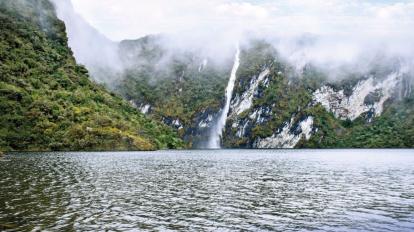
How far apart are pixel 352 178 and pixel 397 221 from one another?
133 feet

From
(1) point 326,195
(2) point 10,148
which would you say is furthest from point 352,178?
(2) point 10,148

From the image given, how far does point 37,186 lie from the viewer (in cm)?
6188

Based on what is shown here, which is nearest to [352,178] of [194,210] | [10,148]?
[194,210]

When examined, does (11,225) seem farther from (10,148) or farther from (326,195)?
(10,148)

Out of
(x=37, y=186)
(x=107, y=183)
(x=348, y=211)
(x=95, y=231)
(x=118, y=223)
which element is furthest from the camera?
(x=107, y=183)

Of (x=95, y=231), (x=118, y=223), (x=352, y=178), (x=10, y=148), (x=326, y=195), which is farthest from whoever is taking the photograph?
(x=10, y=148)

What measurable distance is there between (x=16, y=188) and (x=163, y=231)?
1219 inches

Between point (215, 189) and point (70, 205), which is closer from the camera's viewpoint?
point (70, 205)

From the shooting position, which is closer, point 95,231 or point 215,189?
point 95,231

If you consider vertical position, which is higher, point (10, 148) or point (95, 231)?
point (10, 148)

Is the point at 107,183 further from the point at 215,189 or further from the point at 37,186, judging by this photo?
the point at 215,189

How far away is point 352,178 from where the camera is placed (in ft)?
260

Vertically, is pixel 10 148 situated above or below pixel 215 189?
above

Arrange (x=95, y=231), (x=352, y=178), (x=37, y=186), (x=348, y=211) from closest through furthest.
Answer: (x=95, y=231), (x=348, y=211), (x=37, y=186), (x=352, y=178)
